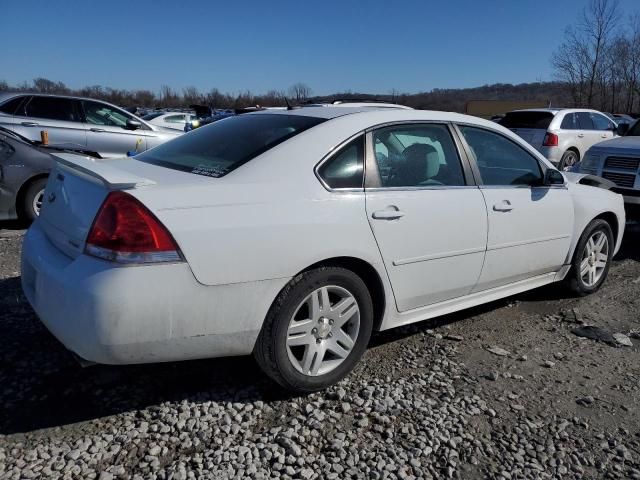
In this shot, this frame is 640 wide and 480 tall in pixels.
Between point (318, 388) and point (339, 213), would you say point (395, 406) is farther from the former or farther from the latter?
point (339, 213)

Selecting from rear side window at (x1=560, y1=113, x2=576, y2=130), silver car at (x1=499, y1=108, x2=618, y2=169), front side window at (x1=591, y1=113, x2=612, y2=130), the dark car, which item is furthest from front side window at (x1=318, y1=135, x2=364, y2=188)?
front side window at (x1=591, y1=113, x2=612, y2=130)

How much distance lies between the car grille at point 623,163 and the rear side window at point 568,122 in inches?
224

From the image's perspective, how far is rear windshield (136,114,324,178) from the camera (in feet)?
9.57

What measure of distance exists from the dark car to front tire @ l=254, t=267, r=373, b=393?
4.41 meters

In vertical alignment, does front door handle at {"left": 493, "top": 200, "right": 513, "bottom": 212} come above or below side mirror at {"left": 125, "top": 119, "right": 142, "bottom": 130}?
below

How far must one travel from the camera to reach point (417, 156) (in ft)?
11.3

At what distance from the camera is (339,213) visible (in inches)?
112

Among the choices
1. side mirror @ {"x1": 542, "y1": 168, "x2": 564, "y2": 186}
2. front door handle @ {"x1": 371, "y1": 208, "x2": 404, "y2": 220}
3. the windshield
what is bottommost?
front door handle @ {"x1": 371, "y1": 208, "x2": 404, "y2": 220}

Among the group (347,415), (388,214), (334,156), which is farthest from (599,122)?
(347,415)

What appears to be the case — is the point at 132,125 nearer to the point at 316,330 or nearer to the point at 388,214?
the point at 388,214

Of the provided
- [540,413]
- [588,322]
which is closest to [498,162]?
[588,322]

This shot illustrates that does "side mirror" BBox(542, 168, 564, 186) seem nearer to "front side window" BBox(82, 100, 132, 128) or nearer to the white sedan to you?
the white sedan

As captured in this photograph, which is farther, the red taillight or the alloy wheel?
the red taillight

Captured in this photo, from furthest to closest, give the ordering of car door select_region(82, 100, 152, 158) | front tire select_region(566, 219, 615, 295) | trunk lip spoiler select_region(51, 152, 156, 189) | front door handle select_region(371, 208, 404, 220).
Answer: car door select_region(82, 100, 152, 158)
front tire select_region(566, 219, 615, 295)
front door handle select_region(371, 208, 404, 220)
trunk lip spoiler select_region(51, 152, 156, 189)
